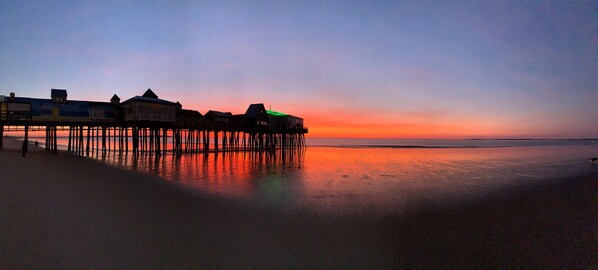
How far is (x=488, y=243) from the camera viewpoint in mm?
6816

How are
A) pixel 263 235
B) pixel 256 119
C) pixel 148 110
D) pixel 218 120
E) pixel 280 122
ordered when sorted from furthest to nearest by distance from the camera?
pixel 280 122 < pixel 256 119 < pixel 218 120 < pixel 148 110 < pixel 263 235

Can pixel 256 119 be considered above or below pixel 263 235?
above

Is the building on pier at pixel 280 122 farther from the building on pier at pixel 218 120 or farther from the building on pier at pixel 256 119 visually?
the building on pier at pixel 218 120

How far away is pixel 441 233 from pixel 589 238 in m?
3.57

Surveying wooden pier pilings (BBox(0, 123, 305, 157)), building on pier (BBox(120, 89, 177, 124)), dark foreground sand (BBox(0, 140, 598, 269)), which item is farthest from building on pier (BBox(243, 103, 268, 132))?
dark foreground sand (BBox(0, 140, 598, 269))

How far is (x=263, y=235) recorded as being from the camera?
23.3ft

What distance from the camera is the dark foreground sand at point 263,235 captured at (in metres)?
5.56

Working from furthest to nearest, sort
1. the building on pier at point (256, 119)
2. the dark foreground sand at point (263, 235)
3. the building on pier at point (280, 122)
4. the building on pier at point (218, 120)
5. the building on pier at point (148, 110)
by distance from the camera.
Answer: the building on pier at point (280, 122) < the building on pier at point (256, 119) < the building on pier at point (218, 120) < the building on pier at point (148, 110) < the dark foreground sand at point (263, 235)

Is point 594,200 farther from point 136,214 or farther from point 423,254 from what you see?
point 136,214

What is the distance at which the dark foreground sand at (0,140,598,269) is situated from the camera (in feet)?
A: 18.2

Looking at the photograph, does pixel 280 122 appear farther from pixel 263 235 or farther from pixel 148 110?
pixel 263 235

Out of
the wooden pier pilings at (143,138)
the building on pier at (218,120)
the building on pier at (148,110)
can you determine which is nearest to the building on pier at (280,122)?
the wooden pier pilings at (143,138)

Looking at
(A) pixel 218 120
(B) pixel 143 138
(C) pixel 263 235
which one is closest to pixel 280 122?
(A) pixel 218 120

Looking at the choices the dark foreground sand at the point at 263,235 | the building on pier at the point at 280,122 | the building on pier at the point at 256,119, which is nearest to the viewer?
the dark foreground sand at the point at 263,235
